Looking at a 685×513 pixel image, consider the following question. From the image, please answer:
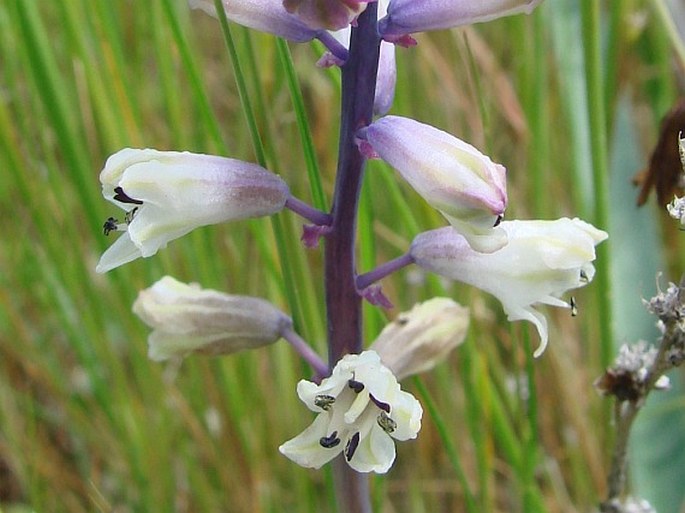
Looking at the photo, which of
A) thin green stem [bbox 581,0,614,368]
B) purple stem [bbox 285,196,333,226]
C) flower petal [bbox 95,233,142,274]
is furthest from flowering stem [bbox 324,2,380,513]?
thin green stem [bbox 581,0,614,368]

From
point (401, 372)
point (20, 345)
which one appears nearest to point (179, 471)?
point (20, 345)

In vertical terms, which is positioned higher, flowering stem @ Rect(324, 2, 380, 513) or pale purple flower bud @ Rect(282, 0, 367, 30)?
pale purple flower bud @ Rect(282, 0, 367, 30)

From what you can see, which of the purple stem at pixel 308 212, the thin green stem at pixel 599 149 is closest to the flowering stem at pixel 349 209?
the purple stem at pixel 308 212

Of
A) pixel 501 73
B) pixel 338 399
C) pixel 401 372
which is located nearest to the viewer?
pixel 338 399

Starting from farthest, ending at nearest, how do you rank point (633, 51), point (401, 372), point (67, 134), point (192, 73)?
point (633, 51), point (67, 134), point (192, 73), point (401, 372)

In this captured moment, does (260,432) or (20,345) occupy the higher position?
(20,345)

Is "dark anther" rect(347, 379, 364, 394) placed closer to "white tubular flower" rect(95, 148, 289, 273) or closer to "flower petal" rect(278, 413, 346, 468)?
"flower petal" rect(278, 413, 346, 468)

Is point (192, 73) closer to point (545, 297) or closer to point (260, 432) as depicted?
point (545, 297)
